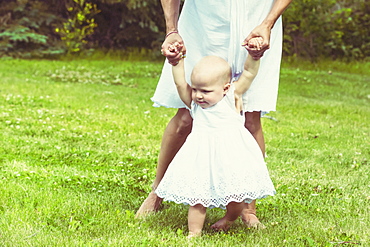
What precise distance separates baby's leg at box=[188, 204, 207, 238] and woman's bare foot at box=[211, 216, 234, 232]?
0.70 ft

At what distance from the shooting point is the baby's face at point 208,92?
2.70 meters

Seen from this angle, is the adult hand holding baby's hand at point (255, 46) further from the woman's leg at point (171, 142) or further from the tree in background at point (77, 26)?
the tree in background at point (77, 26)

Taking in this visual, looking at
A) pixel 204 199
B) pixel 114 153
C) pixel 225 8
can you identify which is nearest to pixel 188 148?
pixel 204 199

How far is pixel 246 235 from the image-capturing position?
2.88m

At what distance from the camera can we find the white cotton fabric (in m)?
2.87

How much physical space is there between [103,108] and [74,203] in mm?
4175

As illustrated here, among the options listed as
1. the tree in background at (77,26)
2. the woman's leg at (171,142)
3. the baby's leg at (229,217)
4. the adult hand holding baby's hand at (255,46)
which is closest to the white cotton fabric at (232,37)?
the woman's leg at (171,142)

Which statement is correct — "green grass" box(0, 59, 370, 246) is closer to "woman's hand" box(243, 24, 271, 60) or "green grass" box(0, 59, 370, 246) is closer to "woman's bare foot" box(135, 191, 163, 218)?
"woman's bare foot" box(135, 191, 163, 218)

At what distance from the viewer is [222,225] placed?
297 cm

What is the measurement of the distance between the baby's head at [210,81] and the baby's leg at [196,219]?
1.74 ft

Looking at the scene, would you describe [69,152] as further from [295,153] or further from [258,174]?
[258,174]

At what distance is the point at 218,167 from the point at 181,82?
49cm

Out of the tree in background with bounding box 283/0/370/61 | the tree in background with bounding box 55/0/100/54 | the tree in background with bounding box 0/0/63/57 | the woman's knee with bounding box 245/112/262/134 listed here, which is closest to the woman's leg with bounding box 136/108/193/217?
the woman's knee with bounding box 245/112/262/134

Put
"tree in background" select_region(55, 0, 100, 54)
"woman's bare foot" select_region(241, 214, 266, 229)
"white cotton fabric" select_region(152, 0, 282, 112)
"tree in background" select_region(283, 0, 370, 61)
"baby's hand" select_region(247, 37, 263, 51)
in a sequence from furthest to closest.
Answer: "tree in background" select_region(283, 0, 370, 61) < "tree in background" select_region(55, 0, 100, 54) < "woman's bare foot" select_region(241, 214, 266, 229) < "white cotton fabric" select_region(152, 0, 282, 112) < "baby's hand" select_region(247, 37, 263, 51)
